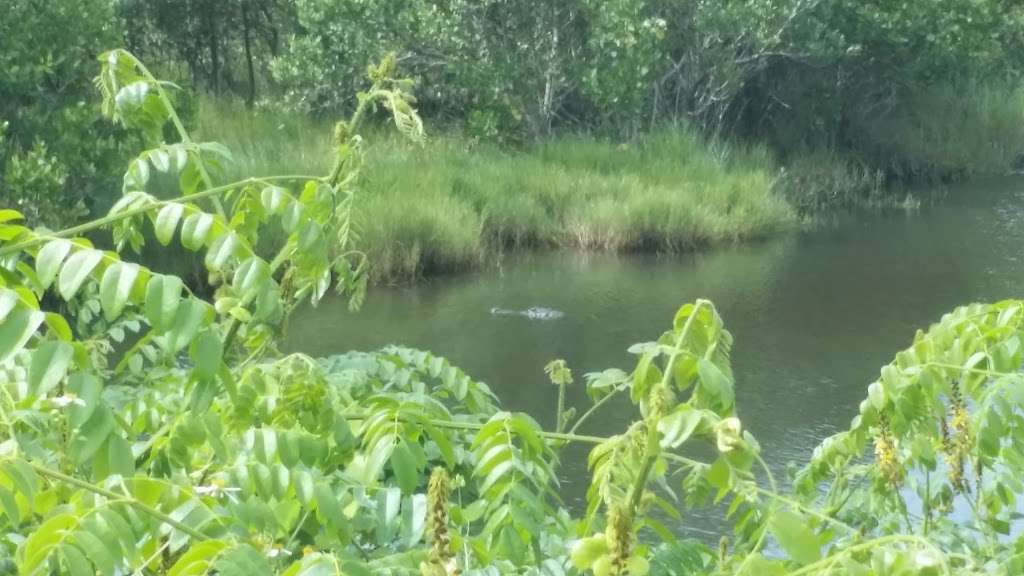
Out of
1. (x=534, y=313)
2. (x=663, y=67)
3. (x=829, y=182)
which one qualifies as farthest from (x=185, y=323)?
(x=829, y=182)

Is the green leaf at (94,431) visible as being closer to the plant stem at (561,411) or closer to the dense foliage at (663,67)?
the plant stem at (561,411)

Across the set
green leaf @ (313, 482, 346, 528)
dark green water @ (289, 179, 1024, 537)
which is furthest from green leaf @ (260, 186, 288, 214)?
dark green water @ (289, 179, 1024, 537)

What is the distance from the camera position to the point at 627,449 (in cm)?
157

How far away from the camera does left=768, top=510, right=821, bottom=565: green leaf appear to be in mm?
1522

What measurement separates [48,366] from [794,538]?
82 cm

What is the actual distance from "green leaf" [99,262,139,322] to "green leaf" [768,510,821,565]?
784 mm

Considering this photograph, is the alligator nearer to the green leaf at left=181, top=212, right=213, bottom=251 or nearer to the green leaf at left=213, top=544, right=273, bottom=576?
the green leaf at left=181, top=212, right=213, bottom=251

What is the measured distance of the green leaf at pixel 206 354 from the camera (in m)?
1.81

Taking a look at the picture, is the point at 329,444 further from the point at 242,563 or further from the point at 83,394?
the point at 242,563

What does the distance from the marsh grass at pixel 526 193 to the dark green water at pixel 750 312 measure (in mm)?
338

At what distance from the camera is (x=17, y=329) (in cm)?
159

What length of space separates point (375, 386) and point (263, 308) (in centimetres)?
168

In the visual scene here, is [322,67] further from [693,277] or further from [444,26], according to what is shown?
[693,277]

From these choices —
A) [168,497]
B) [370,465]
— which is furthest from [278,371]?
[168,497]
